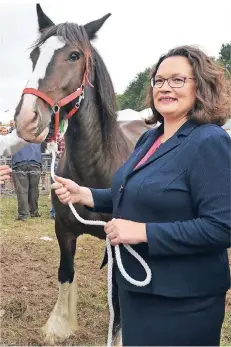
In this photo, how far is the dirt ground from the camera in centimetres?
368

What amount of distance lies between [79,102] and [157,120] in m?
1.35

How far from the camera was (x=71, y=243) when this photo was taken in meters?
3.89

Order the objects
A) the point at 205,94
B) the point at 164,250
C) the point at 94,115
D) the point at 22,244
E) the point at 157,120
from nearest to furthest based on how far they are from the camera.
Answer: the point at 164,250 < the point at 205,94 < the point at 157,120 < the point at 94,115 < the point at 22,244

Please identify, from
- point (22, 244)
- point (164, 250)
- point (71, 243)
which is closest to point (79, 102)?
point (71, 243)

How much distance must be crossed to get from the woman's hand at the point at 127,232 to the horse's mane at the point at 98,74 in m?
1.90

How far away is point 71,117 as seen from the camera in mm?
3387

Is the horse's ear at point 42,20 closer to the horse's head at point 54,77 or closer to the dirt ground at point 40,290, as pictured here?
the horse's head at point 54,77

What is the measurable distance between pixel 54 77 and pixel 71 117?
477 mm

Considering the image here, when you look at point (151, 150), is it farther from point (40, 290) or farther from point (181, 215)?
point (40, 290)

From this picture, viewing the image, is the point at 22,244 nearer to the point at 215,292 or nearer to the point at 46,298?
the point at 46,298

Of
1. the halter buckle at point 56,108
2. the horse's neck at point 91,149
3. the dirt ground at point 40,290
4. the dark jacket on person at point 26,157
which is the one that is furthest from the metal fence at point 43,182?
the halter buckle at point 56,108

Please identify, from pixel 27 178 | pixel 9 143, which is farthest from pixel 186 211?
pixel 27 178

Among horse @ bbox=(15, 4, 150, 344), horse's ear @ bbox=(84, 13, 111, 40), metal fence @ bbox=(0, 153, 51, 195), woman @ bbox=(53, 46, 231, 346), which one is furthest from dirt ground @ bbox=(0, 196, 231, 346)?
metal fence @ bbox=(0, 153, 51, 195)

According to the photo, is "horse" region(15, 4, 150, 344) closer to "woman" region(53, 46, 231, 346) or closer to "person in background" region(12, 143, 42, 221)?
"woman" region(53, 46, 231, 346)
